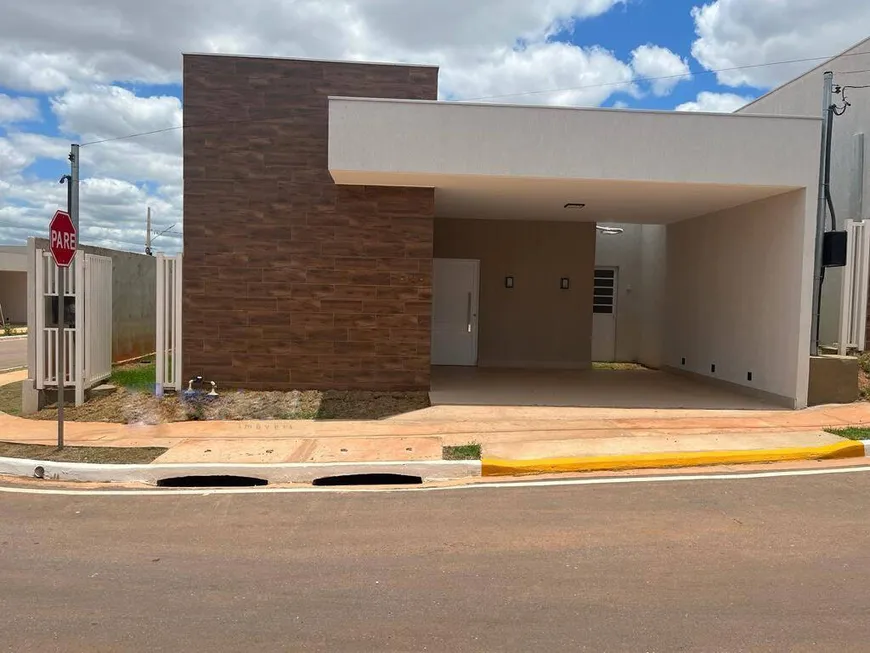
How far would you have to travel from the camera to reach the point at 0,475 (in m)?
7.37

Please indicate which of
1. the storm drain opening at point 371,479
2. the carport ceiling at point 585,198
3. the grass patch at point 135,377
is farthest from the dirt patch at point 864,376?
the grass patch at point 135,377

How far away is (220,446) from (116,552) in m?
3.20

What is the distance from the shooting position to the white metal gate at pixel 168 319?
34.4 feet

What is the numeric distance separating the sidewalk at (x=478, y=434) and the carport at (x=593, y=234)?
1002 millimetres

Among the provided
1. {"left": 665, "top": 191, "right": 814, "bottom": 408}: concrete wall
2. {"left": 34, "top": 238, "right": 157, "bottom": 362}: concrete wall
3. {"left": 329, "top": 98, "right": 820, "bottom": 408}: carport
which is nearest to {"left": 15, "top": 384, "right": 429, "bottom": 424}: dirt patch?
{"left": 329, "top": 98, "right": 820, "bottom": 408}: carport

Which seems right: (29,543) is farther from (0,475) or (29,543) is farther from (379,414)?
(379,414)

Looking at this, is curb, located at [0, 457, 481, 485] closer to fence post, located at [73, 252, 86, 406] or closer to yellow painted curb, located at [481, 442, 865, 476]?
yellow painted curb, located at [481, 442, 865, 476]

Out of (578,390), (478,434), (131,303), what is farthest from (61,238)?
(578,390)

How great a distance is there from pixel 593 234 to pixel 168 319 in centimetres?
932

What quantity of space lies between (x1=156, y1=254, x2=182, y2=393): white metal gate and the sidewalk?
1309 mm

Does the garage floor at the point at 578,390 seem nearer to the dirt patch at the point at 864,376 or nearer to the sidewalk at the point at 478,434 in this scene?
the sidewalk at the point at 478,434

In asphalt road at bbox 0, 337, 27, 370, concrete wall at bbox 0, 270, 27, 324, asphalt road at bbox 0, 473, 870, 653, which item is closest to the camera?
asphalt road at bbox 0, 473, 870, 653

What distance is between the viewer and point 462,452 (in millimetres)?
7648

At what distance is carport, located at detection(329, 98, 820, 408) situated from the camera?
9.88 metres
